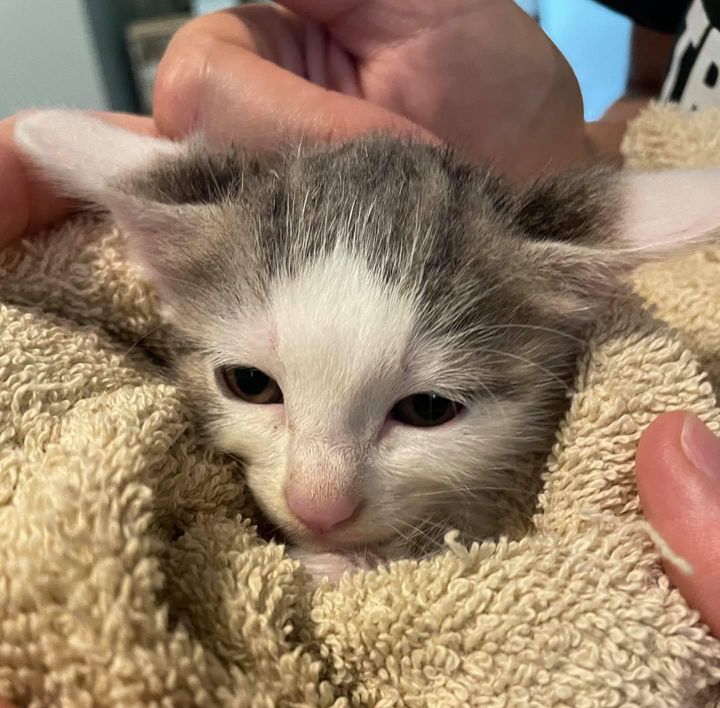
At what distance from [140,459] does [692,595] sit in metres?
0.52

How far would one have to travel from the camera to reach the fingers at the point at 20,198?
0.90m

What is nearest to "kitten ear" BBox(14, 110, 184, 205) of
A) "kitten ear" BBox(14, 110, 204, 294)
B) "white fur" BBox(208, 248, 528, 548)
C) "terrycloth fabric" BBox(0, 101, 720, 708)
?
"kitten ear" BBox(14, 110, 204, 294)

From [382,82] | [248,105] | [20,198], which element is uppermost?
A: [20,198]

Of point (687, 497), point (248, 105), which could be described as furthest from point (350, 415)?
point (248, 105)

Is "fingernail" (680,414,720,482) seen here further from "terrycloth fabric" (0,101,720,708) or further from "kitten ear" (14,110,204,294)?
"kitten ear" (14,110,204,294)

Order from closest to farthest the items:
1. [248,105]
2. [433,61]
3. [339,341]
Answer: [339,341] < [248,105] < [433,61]

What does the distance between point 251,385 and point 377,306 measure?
0.19 meters

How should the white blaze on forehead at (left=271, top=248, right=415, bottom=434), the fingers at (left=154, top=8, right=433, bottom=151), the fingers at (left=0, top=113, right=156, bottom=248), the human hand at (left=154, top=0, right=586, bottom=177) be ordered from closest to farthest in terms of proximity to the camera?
the white blaze on forehead at (left=271, top=248, right=415, bottom=434) → the fingers at (left=0, top=113, right=156, bottom=248) → the fingers at (left=154, top=8, right=433, bottom=151) → the human hand at (left=154, top=0, right=586, bottom=177)

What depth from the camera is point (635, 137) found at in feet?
5.26

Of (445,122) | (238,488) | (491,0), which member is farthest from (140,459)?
(491,0)

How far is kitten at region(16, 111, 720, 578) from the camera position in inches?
31.1

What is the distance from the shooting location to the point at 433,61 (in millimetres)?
1724

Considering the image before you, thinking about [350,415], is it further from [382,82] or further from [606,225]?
[382,82]

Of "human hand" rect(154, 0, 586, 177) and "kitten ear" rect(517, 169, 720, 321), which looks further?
"human hand" rect(154, 0, 586, 177)
